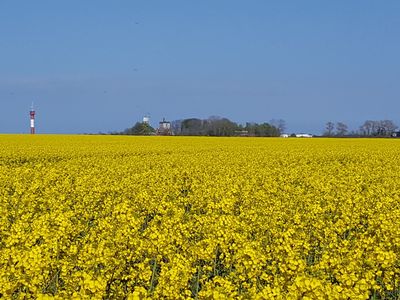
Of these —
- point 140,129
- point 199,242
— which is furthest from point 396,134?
point 199,242

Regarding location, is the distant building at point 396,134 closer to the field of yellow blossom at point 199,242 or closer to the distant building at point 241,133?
the distant building at point 241,133

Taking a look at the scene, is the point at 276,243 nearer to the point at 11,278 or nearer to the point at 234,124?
the point at 11,278

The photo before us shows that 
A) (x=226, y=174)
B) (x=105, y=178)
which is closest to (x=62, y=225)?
(x=105, y=178)

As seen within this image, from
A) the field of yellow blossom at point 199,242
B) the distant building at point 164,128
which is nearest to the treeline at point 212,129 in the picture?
the distant building at point 164,128

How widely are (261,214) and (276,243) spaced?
108 inches

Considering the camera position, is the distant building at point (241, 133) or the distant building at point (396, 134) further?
the distant building at point (241, 133)

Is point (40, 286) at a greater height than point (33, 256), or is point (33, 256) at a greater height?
point (33, 256)

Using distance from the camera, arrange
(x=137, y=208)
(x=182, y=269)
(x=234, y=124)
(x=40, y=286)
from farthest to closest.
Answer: (x=234, y=124), (x=137, y=208), (x=40, y=286), (x=182, y=269)

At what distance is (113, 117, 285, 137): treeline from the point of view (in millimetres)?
79825

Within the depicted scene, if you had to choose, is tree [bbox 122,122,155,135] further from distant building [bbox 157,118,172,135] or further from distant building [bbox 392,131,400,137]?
distant building [bbox 392,131,400,137]

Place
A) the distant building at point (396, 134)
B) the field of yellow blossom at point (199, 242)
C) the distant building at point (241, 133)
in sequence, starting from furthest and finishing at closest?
the distant building at point (241, 133) → the distant building at point (396, 134) → the field of yellow blossom at point (199, 242)

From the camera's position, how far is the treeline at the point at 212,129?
262 feet

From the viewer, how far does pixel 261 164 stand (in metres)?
21.3

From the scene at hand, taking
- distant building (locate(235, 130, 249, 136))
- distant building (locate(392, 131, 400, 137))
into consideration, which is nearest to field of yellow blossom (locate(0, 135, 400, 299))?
distant building (locate(235, 130, 249, 136))
